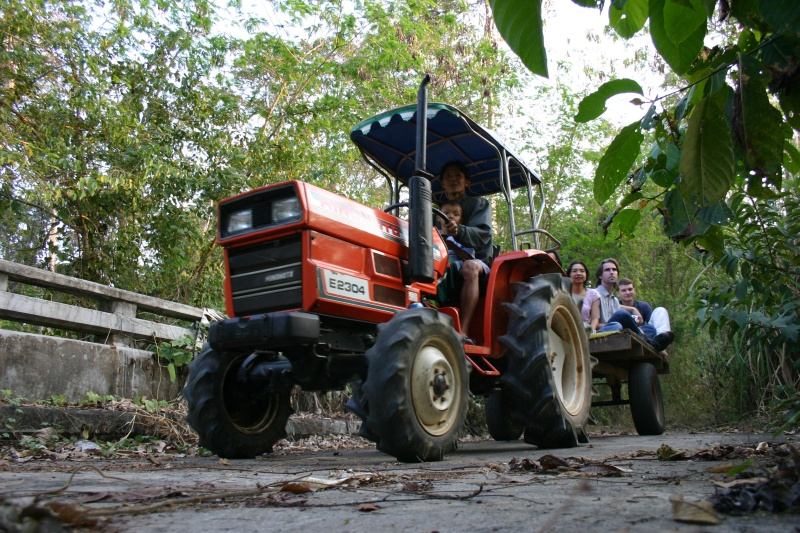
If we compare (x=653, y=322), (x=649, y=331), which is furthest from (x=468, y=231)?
(x=653, y=322)

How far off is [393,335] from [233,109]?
7.11 meters

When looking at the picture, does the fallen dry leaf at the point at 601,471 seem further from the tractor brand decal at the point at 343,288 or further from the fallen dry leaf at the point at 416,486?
the tractor brand decal at the point at 343,288

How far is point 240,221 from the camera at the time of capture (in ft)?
15.9

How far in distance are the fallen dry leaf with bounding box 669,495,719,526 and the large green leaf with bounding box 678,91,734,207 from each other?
26.1 inches

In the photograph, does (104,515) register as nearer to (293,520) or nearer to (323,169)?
(293,520)

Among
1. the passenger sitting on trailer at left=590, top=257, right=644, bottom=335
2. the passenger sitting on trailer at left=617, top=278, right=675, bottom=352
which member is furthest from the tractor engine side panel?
the passenger sitting on trailer at left=617, top=278, right=675, bottom=352

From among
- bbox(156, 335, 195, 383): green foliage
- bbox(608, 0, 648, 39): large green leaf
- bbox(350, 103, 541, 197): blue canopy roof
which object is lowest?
bbox(608, 0, 648, 39): large green leaf

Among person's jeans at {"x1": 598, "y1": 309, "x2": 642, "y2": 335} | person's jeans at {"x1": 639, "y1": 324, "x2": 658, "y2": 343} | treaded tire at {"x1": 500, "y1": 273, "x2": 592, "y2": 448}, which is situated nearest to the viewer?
treaded tire at {"x1": 500, "y1": 273, "x2": 592, "y2": 448}

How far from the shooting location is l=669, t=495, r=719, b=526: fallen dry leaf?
147 cm

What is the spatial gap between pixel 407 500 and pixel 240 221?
3.11 m

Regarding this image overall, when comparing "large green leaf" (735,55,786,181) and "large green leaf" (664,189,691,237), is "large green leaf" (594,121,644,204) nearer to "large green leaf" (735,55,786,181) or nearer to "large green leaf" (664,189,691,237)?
"large green leaf" (735,55,786,181)

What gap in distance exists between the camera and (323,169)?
11578mm

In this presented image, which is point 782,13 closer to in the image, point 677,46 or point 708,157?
point 677,46

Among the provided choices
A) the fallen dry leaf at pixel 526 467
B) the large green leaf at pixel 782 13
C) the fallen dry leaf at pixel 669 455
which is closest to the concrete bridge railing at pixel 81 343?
the fallen dry leaf at pixel 526 467
